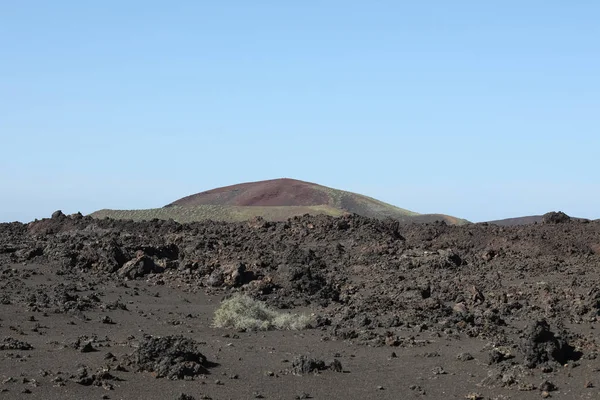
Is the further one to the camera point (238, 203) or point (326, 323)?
point (238, 203)

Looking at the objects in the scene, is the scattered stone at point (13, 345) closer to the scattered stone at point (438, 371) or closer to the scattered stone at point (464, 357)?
the scattered stone at point (438, 371)

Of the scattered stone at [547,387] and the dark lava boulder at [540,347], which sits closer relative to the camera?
the scattered stone at [547,387]

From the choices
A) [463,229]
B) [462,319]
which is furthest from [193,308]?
[463,229]

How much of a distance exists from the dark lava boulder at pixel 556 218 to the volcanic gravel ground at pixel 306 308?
0.17 ft

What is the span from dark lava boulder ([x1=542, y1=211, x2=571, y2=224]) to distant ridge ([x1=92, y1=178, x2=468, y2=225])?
13918 millimetres

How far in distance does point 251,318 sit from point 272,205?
117ft

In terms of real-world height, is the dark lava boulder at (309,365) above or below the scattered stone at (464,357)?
below

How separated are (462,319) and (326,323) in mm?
2901

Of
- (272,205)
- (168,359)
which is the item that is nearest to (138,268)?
(168,359)

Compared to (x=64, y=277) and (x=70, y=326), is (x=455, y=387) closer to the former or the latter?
A: (x=70, y=326)

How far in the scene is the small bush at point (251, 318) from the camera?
61.7 ft

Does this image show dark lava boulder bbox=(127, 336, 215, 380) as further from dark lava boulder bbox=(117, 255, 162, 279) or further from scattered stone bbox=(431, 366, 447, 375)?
dark lava boulder bbox=(117, 255, 162, 279)

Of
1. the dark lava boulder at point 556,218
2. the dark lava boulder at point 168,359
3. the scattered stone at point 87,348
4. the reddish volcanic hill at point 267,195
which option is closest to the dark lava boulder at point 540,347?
the dark lava boulder at point 168,359

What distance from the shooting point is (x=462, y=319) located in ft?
60.4
